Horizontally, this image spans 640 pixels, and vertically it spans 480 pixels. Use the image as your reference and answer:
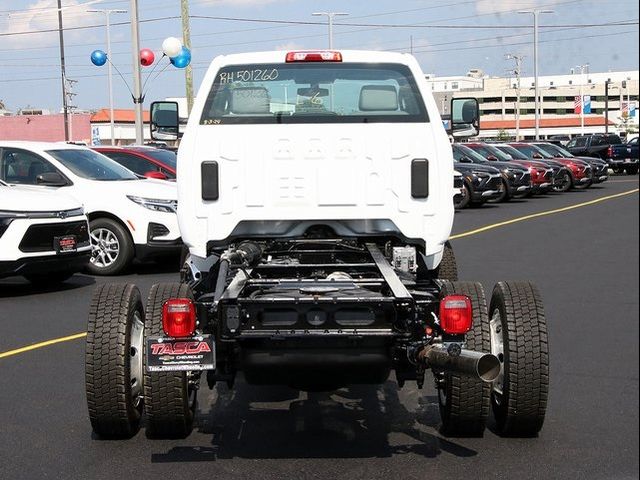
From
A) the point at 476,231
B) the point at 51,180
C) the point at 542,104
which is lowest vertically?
the point at 476,231

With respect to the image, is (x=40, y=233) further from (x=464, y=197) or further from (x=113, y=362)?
(x=464, y=197)

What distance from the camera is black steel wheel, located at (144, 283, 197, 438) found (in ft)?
15.2

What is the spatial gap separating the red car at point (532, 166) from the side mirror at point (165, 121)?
22.0 metres

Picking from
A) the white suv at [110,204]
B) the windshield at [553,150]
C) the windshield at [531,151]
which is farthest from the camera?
the windshield at [553,150]

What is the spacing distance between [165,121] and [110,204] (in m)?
5.10

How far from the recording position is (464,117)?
7.21 metres

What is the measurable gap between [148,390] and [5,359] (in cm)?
309

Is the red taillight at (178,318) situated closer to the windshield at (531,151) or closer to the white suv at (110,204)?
the white suv at (110,204)

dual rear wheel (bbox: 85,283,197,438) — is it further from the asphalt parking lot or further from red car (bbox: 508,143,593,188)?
red car (bbox: 508,143,593,188)

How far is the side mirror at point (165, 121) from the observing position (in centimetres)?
720

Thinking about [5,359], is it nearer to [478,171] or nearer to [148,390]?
[148,390]

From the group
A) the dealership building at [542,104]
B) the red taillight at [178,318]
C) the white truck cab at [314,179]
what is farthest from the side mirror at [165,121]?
the dealership building at [542,104]

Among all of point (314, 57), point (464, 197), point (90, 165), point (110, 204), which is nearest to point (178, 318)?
point (314, 57)

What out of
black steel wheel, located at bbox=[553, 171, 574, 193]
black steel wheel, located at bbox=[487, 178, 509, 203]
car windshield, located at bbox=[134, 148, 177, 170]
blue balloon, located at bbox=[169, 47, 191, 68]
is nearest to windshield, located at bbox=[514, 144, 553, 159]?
black steel wheel, located at bbox=[553, 171, 574, 193]
